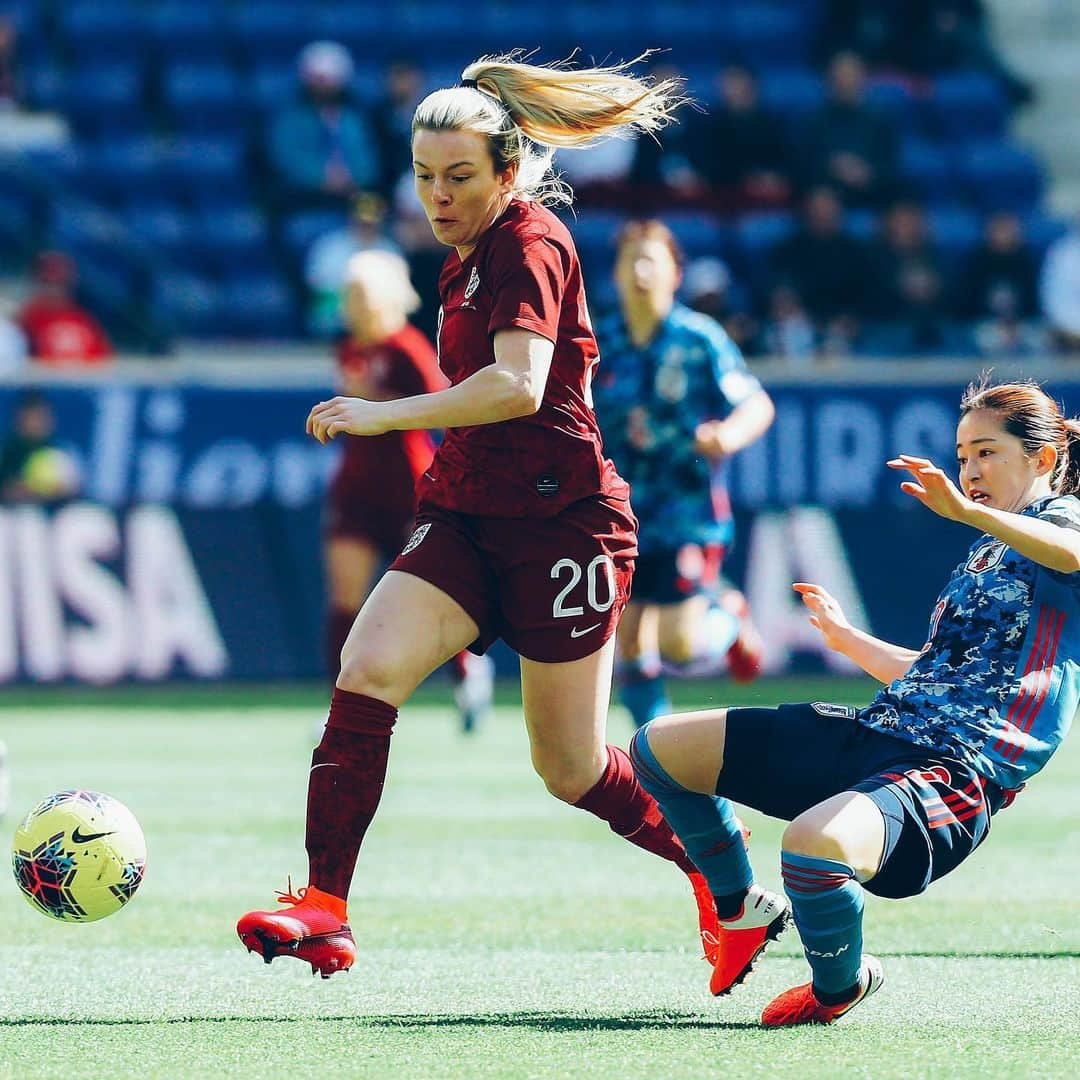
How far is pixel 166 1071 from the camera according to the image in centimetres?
425

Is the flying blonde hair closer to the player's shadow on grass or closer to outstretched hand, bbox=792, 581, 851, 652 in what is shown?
outstretched hand, bbox=792, 581, 851, 652

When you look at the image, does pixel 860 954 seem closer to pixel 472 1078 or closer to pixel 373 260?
pixel 472 1078

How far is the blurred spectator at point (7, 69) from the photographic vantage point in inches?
727

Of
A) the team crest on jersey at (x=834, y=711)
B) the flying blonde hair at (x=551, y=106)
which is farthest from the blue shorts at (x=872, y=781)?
the flying blonde hair at (x=551, y=106)

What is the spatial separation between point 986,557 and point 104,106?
1557cm

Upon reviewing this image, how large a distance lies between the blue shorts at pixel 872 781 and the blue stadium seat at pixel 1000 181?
49.5 feet

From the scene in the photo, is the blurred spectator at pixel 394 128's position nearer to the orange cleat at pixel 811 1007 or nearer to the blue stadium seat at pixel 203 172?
the blue stadium seat at pixel 203 172

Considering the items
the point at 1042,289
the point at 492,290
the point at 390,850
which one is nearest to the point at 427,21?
the point at 1042,289

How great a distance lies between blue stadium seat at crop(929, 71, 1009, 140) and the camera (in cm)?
1998

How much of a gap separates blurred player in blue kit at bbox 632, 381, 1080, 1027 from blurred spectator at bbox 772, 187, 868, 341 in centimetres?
1206

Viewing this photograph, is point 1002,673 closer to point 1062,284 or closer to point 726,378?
point 726,378

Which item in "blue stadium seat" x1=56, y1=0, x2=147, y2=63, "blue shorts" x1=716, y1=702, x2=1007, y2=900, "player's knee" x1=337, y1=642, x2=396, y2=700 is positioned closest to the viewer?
"blue shorts" x1=716, y1=702, x2=1007, y2=900

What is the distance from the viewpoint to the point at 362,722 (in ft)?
16.8

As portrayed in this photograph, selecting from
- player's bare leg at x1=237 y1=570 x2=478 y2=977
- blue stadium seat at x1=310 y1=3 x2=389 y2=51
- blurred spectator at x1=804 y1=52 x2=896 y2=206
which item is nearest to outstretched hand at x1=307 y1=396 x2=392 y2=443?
player's bare leg at x1=237 y1=570 x2=478 y2=977
